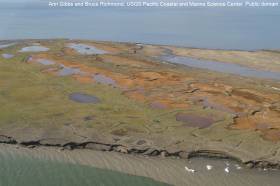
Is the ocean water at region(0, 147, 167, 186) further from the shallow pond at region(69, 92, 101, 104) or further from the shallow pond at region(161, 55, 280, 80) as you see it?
the shallow pond at region(161, 55, 280, 80)

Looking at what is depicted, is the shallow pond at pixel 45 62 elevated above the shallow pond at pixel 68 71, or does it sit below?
above

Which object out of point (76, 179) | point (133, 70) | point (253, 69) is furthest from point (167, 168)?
point (253, 69)

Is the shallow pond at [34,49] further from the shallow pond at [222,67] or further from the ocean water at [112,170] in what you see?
the ocean water at [112,170]

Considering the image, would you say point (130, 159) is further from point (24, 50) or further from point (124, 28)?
point (124, 28)

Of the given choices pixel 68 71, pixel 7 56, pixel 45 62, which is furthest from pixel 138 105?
pixel 7 56

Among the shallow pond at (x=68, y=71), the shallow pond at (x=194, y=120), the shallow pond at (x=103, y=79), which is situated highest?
the shallow pond at (x=68, y=71)

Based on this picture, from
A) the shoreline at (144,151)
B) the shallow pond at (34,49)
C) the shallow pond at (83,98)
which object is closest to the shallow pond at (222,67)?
the shallow pond at (34,49)

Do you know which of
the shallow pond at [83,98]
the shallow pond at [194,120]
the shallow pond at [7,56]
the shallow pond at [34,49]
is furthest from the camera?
the shallow pond at [34,49]
